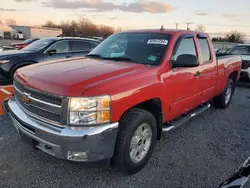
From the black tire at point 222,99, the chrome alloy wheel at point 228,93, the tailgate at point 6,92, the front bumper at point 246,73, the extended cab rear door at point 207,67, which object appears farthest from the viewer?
the front bumper at point 246,73

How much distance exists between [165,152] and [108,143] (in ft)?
4.72

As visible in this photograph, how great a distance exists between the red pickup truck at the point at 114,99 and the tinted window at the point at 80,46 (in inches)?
170

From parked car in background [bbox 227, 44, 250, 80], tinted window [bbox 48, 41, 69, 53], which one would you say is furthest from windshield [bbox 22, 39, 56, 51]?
parked car in background [bbox 227, 44, 250, 80]

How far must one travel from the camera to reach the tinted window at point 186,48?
367cm

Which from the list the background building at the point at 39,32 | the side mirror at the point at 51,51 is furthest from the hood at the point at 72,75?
the background building at the point at 39,32

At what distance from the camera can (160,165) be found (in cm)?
325

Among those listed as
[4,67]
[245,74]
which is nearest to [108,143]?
[4,67]

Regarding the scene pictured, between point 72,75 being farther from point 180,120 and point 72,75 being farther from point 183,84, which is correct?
point 180,120

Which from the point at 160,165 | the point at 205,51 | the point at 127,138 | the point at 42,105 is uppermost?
the point at 205,51

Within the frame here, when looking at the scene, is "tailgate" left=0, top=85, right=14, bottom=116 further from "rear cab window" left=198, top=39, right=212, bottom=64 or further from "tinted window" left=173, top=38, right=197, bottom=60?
"rear cab window" left=198, top=39, right=212, bottom=64

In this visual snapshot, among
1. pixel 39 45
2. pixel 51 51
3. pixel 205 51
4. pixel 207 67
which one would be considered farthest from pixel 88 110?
pixel 39 45

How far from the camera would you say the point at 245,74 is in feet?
29.1

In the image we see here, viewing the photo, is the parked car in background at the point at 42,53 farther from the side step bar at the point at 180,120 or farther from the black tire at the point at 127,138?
the black tire at the point at 127,138

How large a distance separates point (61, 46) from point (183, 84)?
18.0 ft
